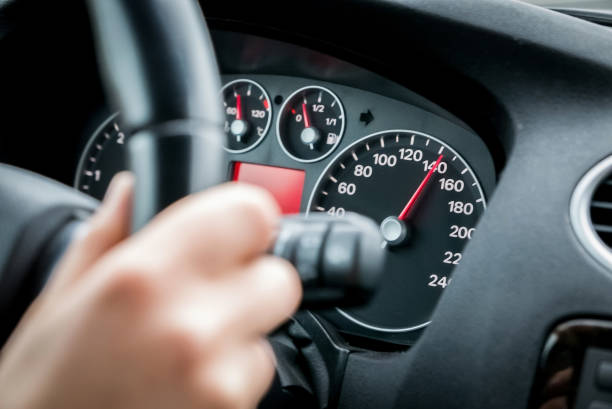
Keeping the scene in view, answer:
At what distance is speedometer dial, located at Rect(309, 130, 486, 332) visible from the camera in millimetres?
1317

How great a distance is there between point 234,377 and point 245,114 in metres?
1.40

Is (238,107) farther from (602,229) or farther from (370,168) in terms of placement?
(602,229)

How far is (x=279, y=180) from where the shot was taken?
1.63 metres

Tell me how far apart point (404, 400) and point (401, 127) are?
0.70m

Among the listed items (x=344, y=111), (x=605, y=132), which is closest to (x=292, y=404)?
(x=605, y=132)

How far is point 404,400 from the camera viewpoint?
90 cm

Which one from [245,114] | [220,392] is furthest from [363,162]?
[220,392]

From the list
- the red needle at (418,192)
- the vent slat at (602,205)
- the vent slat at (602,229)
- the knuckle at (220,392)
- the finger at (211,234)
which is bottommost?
the red needle at (418,192)

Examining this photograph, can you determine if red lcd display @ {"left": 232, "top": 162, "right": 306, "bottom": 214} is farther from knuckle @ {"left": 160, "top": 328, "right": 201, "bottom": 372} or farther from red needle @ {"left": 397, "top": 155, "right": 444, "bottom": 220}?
knuckle @ {"left": 160, "top": 328, "right": 201, "bottom": 372}

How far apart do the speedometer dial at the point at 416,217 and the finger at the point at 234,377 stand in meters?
0.92

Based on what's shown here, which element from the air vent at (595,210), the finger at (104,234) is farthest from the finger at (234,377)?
the air vent at (595,210)

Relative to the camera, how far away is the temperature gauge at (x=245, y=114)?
67.2 inches

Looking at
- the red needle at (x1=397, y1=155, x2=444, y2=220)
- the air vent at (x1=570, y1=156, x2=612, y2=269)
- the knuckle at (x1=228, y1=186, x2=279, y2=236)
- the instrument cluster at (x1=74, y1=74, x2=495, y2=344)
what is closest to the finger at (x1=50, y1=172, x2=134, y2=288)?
the knuckle at (x1=228, y1=186, x2=279, y2=236)

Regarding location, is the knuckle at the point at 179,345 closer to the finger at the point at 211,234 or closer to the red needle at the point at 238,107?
the finger at the point at 211,234
